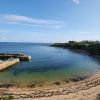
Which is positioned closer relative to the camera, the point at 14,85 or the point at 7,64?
the point at 14,85

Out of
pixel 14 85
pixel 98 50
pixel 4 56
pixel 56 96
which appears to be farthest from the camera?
pixel 98 50

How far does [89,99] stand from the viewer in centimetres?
1816

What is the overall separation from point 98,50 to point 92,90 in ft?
221

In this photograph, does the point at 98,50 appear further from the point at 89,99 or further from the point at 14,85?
the point at 89,99

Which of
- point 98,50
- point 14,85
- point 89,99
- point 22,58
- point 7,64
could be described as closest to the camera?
point 89,99

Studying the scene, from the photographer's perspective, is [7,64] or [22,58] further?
[22,58]

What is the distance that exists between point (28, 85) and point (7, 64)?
21203mm

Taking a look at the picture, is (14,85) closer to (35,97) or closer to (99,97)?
(35,97)

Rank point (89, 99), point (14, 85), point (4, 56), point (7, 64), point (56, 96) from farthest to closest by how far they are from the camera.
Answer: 1. point (4, 56)
2. point (7, 64)
3. point (14, 85)
4. point (56, 96)
5. point (89, 99)

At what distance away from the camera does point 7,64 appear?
4697cm

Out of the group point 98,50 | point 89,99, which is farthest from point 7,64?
point 98,50

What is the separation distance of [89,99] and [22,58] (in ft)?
152

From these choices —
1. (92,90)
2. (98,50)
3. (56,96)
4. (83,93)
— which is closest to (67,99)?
(56,96)

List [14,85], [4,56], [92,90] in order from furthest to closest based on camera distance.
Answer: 1. [4,56]
2. [14,85]
3. [92,90]
